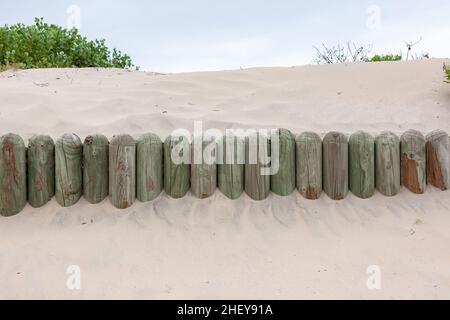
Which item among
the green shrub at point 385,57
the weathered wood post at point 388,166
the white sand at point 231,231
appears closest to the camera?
the white sand at point 231,231

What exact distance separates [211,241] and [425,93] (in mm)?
2883

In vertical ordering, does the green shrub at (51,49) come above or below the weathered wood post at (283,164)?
above

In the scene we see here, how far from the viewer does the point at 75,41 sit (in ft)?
33.5

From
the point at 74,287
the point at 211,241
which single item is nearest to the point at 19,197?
the point at 74,287

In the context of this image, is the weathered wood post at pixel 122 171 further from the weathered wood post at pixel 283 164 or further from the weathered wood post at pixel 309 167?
the weathered wood post at pixel 309 167

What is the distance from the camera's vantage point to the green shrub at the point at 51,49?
30.8ft

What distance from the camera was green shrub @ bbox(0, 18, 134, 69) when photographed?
9.39 m

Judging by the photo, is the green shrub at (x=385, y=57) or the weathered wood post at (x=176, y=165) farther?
Answer: the green shrub at (x=385, y=57)

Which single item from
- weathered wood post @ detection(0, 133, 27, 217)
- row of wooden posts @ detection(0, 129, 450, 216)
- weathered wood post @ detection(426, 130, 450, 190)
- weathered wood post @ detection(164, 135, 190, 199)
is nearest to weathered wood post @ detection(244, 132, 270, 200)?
row of wooden posts @ detection(0, 129, 450, 216)

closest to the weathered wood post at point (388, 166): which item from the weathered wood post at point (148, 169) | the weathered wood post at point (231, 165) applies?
the weathered wood post at point (231, 165)

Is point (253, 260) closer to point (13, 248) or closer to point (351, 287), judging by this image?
point (351, 287)

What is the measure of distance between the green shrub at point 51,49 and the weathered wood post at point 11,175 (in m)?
6.39

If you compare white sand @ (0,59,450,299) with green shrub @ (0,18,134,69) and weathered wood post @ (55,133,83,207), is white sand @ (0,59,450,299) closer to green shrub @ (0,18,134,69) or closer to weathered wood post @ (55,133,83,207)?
weathered wood post @ (55,133,83,207)

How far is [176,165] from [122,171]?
344 millimetres
